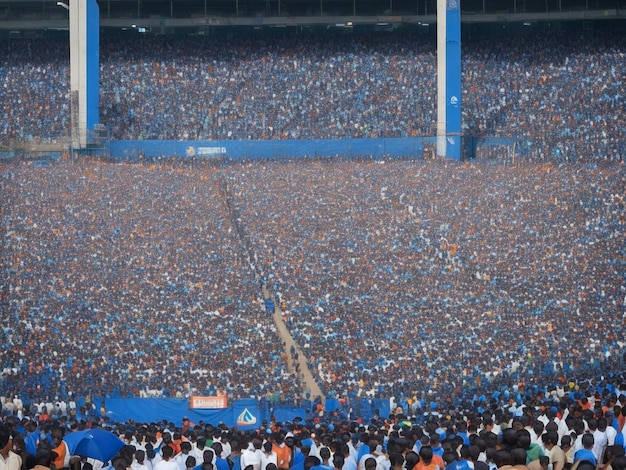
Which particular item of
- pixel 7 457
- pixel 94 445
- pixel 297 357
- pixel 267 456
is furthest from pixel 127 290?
pixel 7 457

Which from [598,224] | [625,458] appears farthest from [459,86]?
[625,458]

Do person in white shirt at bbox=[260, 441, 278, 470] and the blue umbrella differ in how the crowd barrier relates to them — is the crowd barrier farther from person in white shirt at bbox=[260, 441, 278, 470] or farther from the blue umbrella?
the blue umbrella

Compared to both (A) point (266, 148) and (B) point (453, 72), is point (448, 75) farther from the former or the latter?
(A) point (266, 148)

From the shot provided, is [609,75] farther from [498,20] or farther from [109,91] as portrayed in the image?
[109,91]

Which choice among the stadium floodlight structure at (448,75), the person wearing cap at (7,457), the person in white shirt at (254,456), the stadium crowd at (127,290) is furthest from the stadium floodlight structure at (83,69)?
the person wearing cap at (7,457)

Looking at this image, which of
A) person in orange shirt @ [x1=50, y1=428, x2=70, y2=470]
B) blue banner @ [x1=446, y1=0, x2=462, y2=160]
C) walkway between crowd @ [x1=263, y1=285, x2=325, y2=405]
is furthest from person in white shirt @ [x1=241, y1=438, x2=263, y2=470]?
blue banner @ [x1=446, y1=0, x2=462, y2=160]

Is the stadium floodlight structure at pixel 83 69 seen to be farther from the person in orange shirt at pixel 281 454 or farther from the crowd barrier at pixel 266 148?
the person in orange shirt at pixel 281 454
